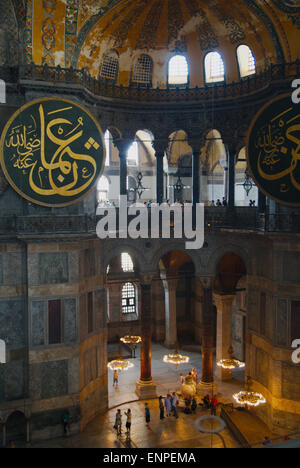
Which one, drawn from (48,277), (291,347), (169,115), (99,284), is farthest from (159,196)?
(291,347)

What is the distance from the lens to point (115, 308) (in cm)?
A: 2486

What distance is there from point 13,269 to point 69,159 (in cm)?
381

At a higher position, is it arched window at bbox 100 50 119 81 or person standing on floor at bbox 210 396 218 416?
arched window at bbox 100 50 119 81

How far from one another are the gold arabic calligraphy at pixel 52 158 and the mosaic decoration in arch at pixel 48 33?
5.16 feet

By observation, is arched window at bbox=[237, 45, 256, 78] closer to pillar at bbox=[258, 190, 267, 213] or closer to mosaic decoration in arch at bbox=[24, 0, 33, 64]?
pillar at bbox=[258, 190, 267, 213]

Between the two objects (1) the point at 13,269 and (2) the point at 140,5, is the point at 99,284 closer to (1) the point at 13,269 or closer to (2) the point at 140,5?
(1) the point at 13,269

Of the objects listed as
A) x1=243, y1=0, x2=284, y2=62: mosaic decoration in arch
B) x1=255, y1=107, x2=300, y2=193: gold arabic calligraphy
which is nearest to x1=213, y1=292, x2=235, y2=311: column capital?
x1=255, y1=107, x2=300, y2=193: gold arabic calligraphy

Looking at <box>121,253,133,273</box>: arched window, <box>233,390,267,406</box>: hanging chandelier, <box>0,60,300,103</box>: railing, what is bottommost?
<box>233,390,267,406</box>: hanging chandelier

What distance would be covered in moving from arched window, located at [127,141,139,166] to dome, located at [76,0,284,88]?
39.6 feet

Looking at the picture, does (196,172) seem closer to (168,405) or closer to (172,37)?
(172,37)

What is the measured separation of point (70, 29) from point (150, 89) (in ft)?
13.6

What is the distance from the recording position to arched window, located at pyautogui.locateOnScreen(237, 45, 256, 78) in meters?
16.7

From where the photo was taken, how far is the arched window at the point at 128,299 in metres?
25.7

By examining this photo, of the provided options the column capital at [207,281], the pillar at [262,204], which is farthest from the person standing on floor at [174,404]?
the pillar at [262,204]
